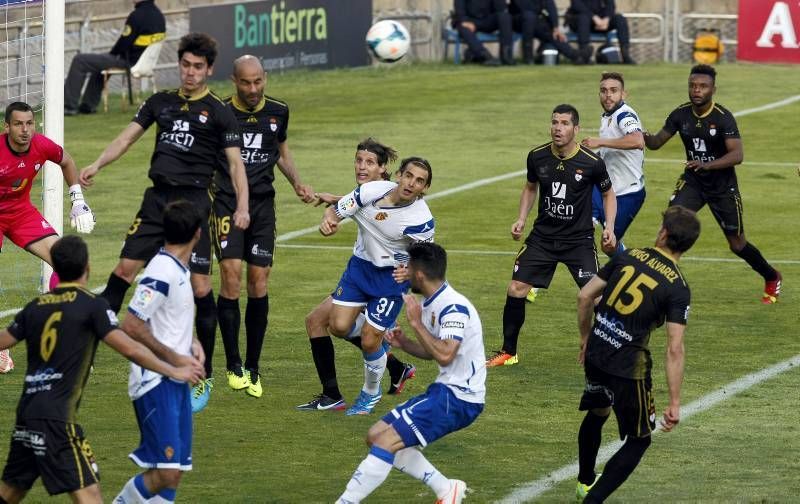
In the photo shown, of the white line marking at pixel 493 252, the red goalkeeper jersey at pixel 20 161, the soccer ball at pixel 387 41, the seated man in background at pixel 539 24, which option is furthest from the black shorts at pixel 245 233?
the seated man in background at pixel 539 24

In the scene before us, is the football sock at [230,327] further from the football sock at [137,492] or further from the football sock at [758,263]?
the football sock at [758,263]

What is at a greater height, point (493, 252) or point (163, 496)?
point (163, 496)

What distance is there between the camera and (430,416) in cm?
916

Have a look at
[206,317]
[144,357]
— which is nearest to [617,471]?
[144,357]

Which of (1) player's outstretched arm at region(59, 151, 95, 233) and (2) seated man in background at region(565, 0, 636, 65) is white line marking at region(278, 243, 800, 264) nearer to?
(1) player's outstretched arm at region(59, 151, 95, 233)

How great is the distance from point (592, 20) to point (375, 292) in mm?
24723

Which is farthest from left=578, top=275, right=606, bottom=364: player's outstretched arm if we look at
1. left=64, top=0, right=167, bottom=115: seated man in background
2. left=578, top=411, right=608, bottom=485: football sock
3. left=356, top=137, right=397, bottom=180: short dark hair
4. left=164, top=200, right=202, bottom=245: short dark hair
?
left=64, top=0, right=167, bottom=115: seated man in background

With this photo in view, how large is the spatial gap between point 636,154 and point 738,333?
8.52 ft

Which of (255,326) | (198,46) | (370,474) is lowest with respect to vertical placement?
(255,326)

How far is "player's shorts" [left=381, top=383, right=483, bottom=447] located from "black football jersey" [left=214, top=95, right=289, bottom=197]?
3.73 metres

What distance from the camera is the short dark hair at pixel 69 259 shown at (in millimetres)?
8182

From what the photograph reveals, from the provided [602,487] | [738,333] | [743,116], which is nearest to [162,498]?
[602,487]

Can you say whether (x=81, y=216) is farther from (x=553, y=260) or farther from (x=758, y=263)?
(x=758, y=263)

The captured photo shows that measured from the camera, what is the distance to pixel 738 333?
14.9 m
